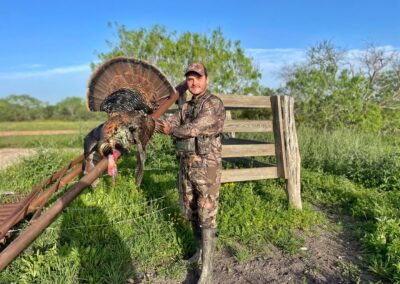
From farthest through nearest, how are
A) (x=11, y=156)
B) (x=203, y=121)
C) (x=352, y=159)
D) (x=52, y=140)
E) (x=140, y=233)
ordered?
(x=11, y=156) → (x=52, y=140) → (x=352, y=159) → (x=140, y=233) → (x=203, y=121)

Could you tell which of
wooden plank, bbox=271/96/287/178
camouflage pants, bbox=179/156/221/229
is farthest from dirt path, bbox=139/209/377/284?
wooden plank, bbox=271/96/287/178

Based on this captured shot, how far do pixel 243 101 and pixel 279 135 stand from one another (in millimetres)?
797

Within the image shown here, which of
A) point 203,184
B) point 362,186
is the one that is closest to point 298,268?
point 203,184

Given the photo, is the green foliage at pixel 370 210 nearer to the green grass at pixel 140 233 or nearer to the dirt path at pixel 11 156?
the green grass at pixel 140 233

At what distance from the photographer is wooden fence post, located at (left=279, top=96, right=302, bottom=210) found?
204 inches

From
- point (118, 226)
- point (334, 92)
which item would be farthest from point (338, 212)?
point (334, 92)

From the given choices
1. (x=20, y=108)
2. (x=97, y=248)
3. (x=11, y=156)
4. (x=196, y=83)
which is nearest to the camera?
(x=196, y=83)

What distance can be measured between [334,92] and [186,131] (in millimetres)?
10178

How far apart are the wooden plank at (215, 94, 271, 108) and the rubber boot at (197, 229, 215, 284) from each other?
82.1 inches

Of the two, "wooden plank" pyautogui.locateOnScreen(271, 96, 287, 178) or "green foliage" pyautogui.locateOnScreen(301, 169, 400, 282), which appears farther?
"wooden plank" pyautogui.locateOnScreen(271, 96, 287, 178)

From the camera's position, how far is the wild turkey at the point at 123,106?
192 cm

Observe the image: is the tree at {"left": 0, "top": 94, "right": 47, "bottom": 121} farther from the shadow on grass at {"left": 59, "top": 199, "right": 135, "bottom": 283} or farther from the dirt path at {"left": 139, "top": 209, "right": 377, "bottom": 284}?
the dirt path at {"left": 139, "top": 209, "right": 377, "bottom": 284}

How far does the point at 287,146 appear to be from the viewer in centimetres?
517

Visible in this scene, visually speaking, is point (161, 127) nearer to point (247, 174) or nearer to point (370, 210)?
point (247, 174)
